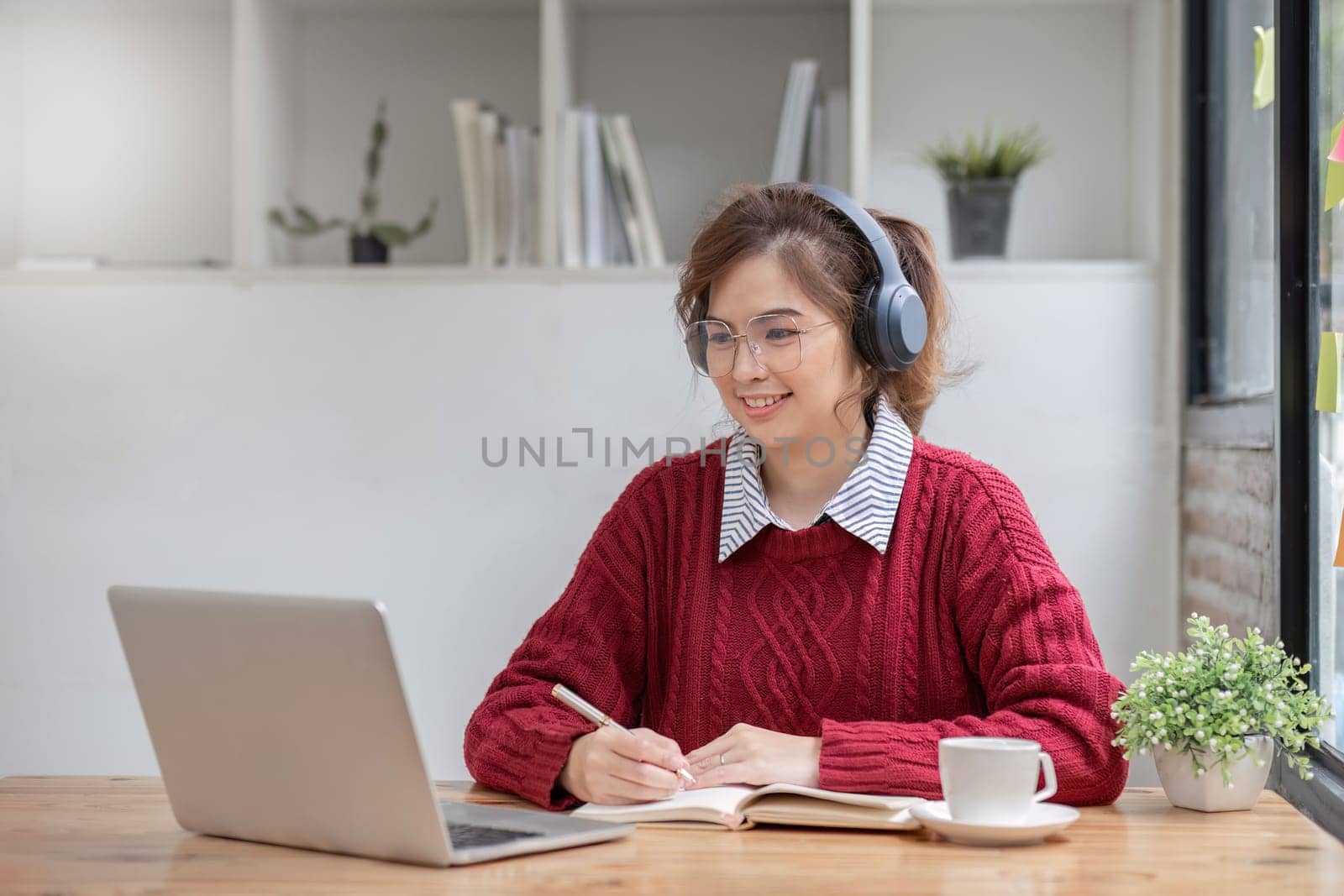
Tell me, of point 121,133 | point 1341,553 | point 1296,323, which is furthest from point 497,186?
point 1341,553

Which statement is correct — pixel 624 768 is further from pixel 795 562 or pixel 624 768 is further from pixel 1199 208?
pixel 1199 208

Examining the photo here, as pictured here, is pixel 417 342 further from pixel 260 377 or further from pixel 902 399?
pixel 902 399

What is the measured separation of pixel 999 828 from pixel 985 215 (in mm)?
1487

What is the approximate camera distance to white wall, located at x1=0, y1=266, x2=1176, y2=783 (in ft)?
7.52

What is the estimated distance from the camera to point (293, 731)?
3.33 feet

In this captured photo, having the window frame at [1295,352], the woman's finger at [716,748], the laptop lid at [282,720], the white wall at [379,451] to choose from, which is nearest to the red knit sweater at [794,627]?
the woman's finger at [716,748]

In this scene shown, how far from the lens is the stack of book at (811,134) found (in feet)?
7.67

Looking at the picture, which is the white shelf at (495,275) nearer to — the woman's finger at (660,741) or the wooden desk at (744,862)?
the woman's finger at (660,741)

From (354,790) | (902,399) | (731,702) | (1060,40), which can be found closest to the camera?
(354,790)

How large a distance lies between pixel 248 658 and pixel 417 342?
139 cm

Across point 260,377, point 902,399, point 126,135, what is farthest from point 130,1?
point 902,399

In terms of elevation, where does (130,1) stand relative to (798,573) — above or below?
above

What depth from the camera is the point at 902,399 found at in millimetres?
1731

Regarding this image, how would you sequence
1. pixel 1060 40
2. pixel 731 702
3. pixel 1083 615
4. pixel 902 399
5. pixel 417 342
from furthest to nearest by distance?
1. pixel 1060 40
2. pixel 417 342
3. pixel 902 399
4. pixel 731 702
5. pixel 1083 615
